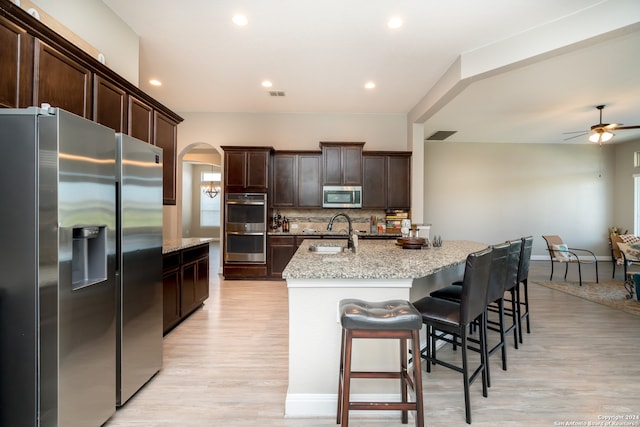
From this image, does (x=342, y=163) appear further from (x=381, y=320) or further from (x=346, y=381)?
(x=346, y=381)

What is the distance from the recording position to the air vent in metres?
7.10

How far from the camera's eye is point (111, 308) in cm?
181

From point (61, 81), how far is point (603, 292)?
23.2 ft

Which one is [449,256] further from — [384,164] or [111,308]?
[384,164]

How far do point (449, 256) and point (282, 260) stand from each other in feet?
11.7

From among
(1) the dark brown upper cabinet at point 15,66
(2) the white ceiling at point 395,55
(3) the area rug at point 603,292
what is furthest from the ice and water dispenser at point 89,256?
(3) the area rug at point 603,292

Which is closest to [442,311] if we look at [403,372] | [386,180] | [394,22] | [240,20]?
[403,372]

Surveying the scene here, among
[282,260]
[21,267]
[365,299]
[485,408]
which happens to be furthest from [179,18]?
[485,408]

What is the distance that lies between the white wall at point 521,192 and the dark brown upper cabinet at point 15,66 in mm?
7784

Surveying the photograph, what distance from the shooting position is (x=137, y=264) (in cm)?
205

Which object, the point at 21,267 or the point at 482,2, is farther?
the point at 482,2

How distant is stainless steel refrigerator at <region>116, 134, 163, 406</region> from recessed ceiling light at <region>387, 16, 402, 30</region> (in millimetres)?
2538

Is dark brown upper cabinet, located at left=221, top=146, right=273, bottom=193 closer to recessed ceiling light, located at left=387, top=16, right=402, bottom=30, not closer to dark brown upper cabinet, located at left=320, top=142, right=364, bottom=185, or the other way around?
dark brown upper cabinet, located at left=320, top=142, right=364, bottom=185

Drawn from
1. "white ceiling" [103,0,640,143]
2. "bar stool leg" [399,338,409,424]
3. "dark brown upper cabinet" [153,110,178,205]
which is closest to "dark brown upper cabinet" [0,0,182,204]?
"dark brown upper cabinet" [153,110,178,205]
